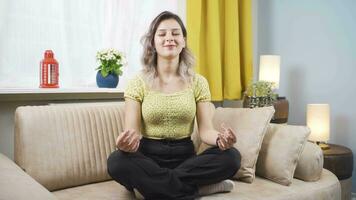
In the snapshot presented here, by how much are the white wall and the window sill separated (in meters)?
1.35

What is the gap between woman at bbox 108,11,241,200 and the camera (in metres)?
1.27

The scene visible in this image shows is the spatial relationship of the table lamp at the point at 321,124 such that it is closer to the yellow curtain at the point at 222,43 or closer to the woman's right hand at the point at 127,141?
the yellow curtain at the point at 222,43

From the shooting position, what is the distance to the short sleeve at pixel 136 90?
1544mm

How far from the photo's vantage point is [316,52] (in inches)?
97.8

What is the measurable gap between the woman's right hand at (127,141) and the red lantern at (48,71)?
2.51 ft

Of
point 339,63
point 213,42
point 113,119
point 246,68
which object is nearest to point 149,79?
point 113,119

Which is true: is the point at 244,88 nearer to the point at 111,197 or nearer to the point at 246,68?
the point at 246,68

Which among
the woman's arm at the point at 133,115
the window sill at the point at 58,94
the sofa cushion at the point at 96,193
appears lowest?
the sofa cushion at the point at 96,193

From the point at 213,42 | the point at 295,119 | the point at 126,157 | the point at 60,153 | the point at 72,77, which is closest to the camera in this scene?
the point at 126,157

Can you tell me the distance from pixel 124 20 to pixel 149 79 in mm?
808

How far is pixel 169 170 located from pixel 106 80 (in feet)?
2.85

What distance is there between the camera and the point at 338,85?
237 cm

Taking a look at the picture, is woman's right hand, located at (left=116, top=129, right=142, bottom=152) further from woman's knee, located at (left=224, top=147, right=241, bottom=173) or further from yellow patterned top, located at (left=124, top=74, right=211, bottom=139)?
woman's knee, located at (left=224, top=147, right=241, bottom=173)

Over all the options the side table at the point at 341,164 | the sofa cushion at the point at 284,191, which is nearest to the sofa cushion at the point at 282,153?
the sofa cushion at the point at 284,191
